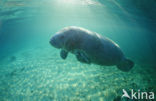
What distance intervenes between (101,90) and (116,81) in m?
1.61

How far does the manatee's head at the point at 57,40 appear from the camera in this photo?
3.38 meters

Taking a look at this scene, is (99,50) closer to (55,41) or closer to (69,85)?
(55,41)

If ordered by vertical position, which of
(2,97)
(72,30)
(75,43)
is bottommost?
(2,97)

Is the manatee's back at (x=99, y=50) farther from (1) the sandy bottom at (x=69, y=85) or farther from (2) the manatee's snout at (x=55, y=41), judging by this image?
(1) the sandy bottom at (x=69, y=85)

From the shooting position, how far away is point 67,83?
802 centimetres

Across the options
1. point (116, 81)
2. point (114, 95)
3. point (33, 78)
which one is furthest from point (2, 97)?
point (116, 81)

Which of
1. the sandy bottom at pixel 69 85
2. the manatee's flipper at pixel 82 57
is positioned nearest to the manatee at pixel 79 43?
the manatee's flipper at pixel 82 57

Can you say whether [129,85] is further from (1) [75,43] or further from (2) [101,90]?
(1) [75,43]

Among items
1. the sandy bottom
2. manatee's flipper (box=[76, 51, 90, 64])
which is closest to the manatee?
manatee's flipper (box=[76, 51, 90, 64])

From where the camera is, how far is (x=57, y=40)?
340 cm

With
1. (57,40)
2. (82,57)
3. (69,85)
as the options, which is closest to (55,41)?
(57,40)

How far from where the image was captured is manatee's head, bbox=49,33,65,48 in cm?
338

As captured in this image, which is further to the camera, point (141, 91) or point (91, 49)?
point (141, 91)

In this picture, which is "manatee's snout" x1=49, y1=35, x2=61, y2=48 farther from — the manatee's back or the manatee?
the manatee's back
